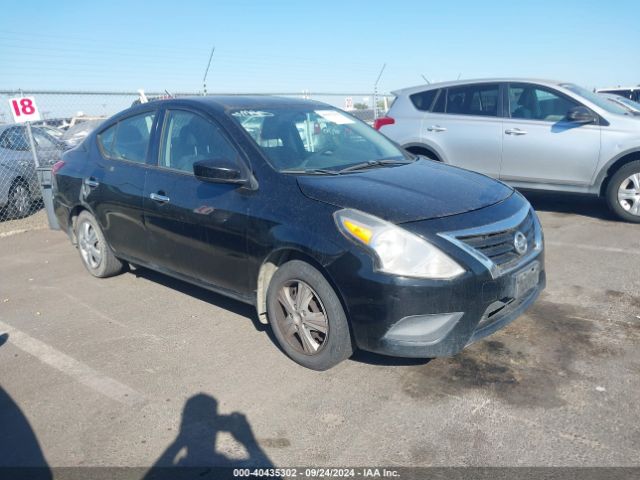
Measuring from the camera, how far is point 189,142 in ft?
14.1

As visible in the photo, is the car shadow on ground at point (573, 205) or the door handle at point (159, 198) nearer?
the door handle at point (159, 198)

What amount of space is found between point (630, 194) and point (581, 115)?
3.65 feet

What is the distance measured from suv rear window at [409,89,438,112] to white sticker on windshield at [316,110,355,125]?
3.43 metres

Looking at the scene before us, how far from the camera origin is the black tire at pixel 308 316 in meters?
3.23

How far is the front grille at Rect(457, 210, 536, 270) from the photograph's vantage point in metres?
3.14

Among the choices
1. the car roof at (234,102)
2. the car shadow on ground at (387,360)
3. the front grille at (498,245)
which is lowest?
the car shadow on ground at (387,360)

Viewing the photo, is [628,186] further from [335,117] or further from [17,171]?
[17,171]

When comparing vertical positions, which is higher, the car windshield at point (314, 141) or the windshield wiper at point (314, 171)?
the car windshield at point (314, 141)

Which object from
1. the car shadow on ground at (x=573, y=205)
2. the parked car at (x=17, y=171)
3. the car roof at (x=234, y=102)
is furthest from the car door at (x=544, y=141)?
the parked car at (x=17, y=171)

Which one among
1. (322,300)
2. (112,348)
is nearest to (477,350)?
(322,300)

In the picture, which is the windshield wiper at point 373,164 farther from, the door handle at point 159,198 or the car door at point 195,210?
the door handle at point 159,198

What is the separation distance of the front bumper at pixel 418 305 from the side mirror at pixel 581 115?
4.29m

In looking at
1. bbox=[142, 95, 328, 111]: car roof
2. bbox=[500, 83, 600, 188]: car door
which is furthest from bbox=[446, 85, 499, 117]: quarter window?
bbox=[142, 95, 328, 111]: car roof

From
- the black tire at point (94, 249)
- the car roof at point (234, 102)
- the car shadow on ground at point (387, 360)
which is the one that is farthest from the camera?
the black tire at point (94, 249)
